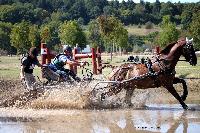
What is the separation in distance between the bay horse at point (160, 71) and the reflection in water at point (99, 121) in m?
0.82

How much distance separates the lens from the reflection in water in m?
10.7

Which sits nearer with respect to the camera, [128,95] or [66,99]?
[66,99]

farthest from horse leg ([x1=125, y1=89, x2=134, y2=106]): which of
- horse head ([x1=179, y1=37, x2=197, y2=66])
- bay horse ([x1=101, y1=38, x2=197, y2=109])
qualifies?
horse head ([x1=179, y1=37, x2=197, y2=66])

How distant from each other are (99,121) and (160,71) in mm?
3331

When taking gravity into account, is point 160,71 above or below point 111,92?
above

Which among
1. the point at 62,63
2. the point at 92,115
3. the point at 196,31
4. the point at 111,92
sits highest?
the point at 196,31

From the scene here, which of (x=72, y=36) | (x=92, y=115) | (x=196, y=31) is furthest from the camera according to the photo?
(x=72, y=36)

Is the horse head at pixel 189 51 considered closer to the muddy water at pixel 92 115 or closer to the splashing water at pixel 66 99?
the muddy water at pixel 92 115

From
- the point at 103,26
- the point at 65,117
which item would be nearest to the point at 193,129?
the point at 65,117

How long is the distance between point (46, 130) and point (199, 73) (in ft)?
47.0

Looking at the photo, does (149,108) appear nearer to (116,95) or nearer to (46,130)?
(116,95)

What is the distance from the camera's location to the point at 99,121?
1207cm

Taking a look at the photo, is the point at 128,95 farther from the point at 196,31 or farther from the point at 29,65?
the point at 196,31

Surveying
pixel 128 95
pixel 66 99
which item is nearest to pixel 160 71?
pixel 128 95
